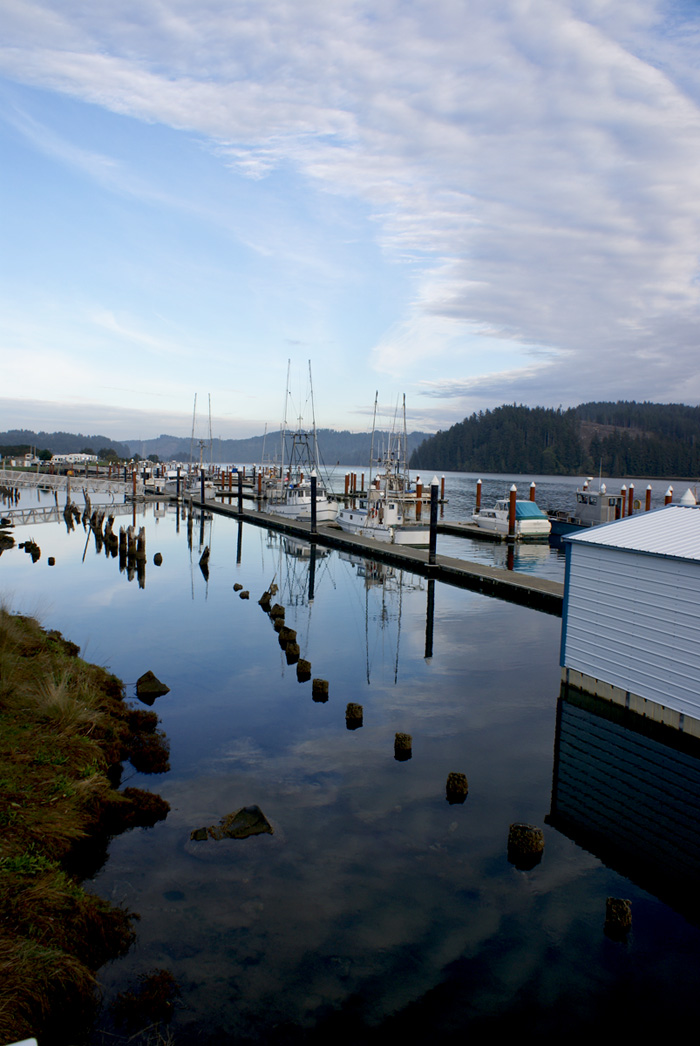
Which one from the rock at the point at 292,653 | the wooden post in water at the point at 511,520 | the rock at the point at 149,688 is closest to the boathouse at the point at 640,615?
the rock at the point at 292,653

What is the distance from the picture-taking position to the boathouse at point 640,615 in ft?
42.7

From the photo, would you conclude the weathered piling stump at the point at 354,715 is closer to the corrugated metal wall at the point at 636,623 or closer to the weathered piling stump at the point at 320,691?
the weathered piling stump at the point at 320,691

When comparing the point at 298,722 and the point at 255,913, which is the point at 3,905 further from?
the point at 298,722

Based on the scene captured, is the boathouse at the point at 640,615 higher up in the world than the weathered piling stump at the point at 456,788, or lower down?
higher up

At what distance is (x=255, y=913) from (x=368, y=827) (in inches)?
101

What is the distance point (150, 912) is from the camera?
8.32 meters

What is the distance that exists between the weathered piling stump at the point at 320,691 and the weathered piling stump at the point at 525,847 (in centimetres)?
710

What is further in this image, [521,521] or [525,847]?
[521,521]

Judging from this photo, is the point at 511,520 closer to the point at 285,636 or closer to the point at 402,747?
the point at 285,636

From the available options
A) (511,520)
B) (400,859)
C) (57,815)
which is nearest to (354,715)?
(400,859)

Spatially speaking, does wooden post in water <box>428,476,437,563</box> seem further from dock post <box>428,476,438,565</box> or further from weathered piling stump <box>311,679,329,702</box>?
weathered piling stump <box>311,679,329,702</box>

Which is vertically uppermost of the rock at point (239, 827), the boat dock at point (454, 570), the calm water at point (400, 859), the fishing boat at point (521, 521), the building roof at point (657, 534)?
the building roof at point (657, 534)

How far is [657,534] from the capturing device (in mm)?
14453

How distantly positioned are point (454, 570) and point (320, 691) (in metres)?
16.9
